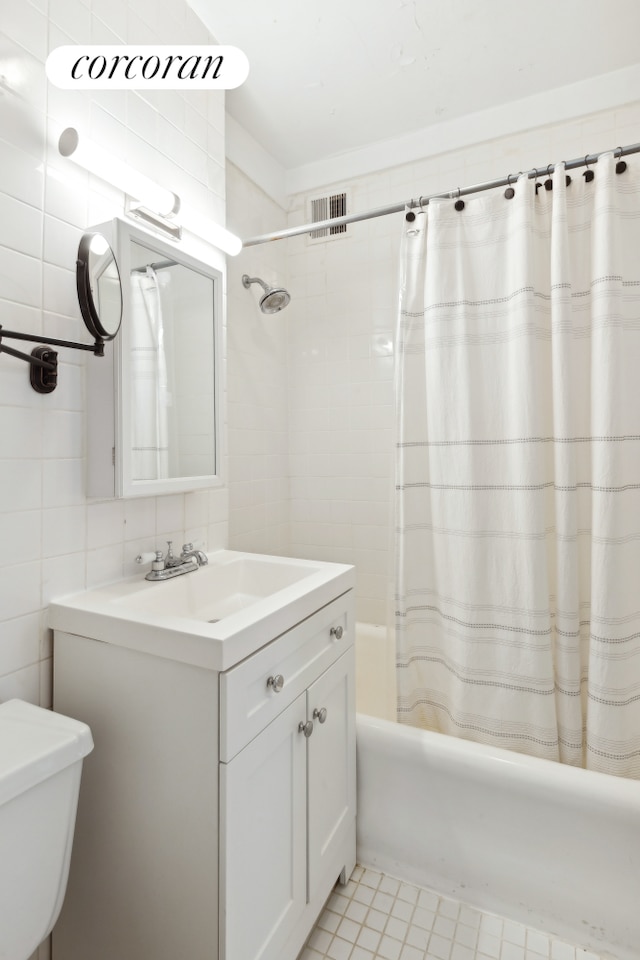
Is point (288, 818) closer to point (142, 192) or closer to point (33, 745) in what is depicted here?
point (33, 745)

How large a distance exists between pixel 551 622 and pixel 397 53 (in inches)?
75.2

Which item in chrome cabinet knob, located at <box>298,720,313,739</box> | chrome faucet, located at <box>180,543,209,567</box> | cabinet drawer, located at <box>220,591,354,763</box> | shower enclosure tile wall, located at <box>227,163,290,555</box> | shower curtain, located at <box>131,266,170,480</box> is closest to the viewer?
cabinet drawer, located at <box>220,591,354,763</box>

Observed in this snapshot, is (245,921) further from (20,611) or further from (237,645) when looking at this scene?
(20,611)

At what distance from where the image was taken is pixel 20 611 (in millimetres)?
955

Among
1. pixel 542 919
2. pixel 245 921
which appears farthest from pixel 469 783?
pixel 245 921

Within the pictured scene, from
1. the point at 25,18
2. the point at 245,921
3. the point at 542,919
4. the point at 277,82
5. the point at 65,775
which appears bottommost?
the point at 542,919

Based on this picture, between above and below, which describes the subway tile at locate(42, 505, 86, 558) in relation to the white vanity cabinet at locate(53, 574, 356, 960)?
→ above

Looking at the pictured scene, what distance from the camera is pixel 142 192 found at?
1.16 metres

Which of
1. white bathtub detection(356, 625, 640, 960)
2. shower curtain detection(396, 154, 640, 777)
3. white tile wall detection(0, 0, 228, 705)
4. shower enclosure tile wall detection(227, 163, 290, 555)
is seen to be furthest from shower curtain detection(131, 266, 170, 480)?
white bathtub detection(356, 625, 640, 960)

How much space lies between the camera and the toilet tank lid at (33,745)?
27.6 inches

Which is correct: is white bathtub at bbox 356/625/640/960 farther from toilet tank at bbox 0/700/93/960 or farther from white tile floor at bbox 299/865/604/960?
toilet tank at bbox 0/700/93/960

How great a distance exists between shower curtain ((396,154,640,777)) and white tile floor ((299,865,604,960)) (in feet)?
1.34

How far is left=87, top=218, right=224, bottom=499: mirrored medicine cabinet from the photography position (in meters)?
1.07

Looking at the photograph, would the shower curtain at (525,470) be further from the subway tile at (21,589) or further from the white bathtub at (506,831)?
the subway tile at (21,589)
